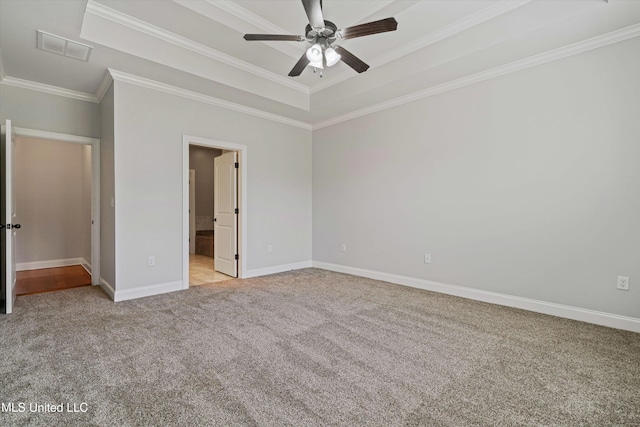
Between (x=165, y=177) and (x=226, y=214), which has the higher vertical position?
(x=165, y=177)

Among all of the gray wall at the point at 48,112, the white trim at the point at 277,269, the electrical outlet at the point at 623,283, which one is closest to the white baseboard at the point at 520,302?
the electrical outlet at the point at 623,283

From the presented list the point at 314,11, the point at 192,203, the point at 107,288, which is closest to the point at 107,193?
the point at 107,288

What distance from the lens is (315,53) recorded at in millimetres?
2736

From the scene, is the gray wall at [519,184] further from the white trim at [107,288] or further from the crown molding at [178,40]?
the white trim at [107,288]

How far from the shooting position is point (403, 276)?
4.54 m

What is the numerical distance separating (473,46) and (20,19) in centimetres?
430

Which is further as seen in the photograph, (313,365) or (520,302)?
(520,302)

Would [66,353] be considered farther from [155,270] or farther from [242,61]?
[242,61]

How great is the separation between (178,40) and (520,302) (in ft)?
16.2

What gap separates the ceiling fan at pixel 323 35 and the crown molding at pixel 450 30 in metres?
1.09

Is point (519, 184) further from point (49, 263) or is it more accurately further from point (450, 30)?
point (49, 263)

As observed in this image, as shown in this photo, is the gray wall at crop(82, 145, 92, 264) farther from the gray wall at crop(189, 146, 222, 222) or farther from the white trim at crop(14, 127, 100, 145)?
the gray wall at crop(189, 146, 222, 222)

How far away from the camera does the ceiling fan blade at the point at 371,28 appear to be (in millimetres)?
2242

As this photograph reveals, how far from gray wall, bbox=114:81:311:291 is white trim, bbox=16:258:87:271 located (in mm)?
2963
